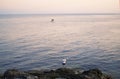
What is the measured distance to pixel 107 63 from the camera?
3281cm

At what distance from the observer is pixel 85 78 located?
19.8 meters

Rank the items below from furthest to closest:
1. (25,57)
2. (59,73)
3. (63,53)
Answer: (63,53) → (25,57) → (59,73)

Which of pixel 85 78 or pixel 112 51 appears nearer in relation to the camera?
pixel 85 78

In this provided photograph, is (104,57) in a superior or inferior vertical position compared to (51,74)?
inferior

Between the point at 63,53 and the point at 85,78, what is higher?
the point at 85,78

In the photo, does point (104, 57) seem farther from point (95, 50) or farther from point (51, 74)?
point (51, 74)

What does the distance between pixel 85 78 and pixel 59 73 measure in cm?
286

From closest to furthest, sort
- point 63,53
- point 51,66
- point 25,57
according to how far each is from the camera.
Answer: point 51,66 < point 25,57 < point 63,53

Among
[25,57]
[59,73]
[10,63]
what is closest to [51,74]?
[59,73]

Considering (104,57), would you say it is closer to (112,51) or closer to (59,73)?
(112,51)

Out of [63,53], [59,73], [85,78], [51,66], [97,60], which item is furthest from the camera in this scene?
[63,53]

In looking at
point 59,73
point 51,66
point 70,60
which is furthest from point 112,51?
point 59,73

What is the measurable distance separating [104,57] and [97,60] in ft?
7.70

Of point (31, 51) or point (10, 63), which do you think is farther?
point (31, 51)
